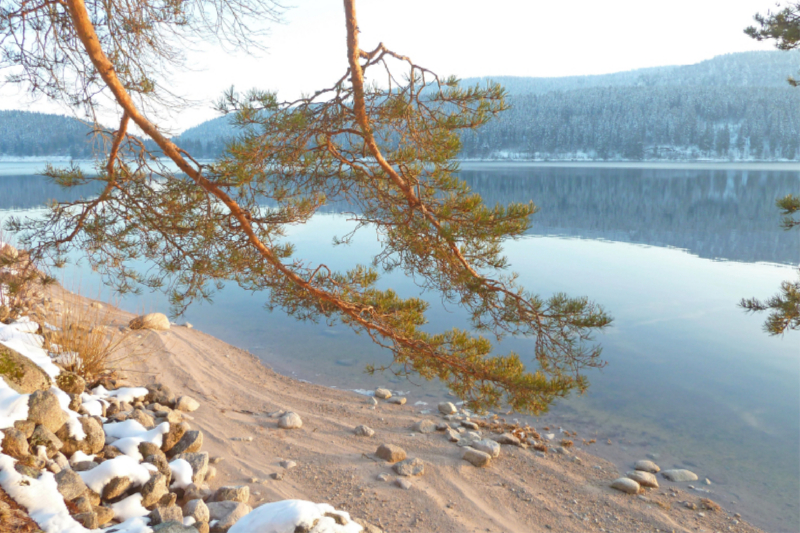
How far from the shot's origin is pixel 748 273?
14.0 m

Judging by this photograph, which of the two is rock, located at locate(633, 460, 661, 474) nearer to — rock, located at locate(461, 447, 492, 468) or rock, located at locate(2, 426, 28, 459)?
rock, located at locate(461, 447, 492, 468)

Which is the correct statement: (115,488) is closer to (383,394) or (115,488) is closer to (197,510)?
(197,510)

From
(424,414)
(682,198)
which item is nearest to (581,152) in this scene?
(682,198)

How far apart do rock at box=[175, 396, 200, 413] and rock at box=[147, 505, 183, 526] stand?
2200 mm

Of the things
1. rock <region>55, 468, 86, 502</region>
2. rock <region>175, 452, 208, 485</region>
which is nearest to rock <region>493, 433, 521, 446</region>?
rock <region>175, 452, 208, 485</region>

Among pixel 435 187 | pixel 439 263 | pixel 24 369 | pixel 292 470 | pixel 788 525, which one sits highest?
pixel 435 187

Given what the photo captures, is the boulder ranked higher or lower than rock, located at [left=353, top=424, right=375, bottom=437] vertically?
higher

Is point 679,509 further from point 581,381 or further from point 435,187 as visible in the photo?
point 435,187

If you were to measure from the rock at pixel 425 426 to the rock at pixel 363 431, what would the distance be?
1.68 feet

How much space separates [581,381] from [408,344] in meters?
1.13

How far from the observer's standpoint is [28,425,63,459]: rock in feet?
10.3

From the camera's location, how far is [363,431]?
532 cm

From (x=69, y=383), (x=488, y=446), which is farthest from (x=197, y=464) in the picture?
(x=488, y=446)

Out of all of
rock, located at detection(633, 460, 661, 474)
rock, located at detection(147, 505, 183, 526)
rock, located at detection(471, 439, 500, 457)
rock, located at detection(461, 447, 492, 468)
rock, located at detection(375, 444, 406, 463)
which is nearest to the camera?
rock, located at detection(147, 505, 183, 526)
